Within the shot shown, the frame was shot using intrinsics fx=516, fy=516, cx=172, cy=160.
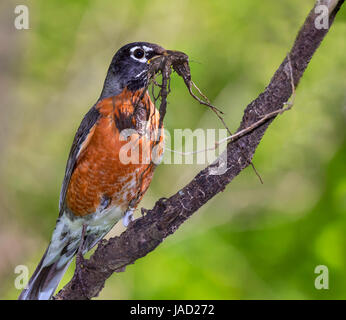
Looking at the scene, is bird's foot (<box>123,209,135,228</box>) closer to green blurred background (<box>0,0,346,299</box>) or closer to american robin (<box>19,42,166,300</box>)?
american robin (<box>19,42,166,300</box>)

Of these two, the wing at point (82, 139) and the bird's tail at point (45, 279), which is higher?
the wing at point (82, 139)

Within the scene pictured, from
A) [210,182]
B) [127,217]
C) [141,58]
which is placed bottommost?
[210,182]

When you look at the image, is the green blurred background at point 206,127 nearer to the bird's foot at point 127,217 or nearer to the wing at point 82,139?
the bird's foot at point 127,217

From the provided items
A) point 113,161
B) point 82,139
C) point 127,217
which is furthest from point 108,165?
point 127,217

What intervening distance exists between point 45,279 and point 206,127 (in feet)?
6.98

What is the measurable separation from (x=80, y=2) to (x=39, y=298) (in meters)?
3.28

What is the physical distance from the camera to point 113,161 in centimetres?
411

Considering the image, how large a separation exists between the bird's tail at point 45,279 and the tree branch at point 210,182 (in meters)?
1.09

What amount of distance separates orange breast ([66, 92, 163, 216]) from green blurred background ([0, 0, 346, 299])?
0.74m

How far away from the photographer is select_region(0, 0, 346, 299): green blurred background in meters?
4.27

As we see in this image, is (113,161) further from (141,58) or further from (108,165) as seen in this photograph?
(141,58)

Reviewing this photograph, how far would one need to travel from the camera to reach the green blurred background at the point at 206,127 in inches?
168

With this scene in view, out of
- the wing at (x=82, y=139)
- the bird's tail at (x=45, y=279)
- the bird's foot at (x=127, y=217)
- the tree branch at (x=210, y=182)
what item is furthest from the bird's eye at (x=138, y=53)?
the bird's tail at (x=45, y=279)

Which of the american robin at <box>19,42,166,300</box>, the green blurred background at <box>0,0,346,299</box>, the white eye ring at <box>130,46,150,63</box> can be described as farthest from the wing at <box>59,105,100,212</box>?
the green blurred background at <box>0,0,346,299</box>
